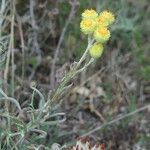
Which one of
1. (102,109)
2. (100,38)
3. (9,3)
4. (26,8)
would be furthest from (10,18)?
(100,38)

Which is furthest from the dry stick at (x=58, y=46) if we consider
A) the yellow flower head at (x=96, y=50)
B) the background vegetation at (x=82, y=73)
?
the yellow flower head at (x=96, y=50)

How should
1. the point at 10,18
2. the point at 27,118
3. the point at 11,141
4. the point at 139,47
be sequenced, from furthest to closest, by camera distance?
1. the point at 139,47
2. the point at 10,18
3. the point at 27,118
4. the point at 11,141

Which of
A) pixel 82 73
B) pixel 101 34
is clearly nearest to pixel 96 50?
pixel 101 34

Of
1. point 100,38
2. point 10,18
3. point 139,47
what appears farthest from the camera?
point 139,47

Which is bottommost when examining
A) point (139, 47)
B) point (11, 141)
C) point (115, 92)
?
point (11, 141)

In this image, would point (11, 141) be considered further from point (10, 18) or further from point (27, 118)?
point (10, 18)

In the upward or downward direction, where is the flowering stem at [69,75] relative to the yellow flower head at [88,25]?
downward

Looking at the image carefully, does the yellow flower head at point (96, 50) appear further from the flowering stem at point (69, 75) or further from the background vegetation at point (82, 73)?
the background vegetation at point (82, 73)
